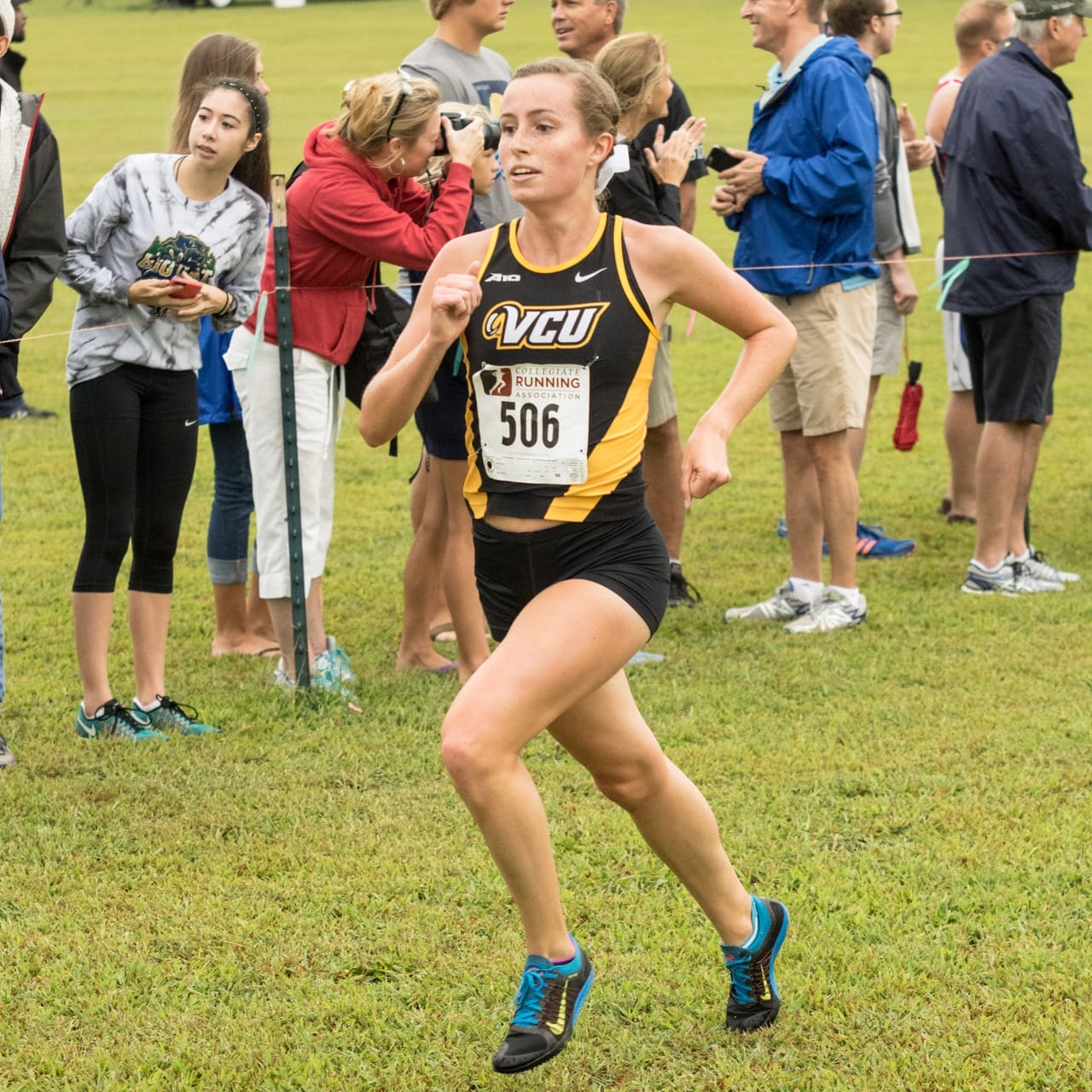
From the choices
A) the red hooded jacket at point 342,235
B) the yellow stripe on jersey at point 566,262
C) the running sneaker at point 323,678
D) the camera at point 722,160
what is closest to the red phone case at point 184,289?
the red hooded jacket at point 342,235

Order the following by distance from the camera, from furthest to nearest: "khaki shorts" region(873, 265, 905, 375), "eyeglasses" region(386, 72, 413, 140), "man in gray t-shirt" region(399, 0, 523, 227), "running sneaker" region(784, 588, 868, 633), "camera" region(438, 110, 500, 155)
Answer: "khaki shorts" region(873, 265, 905, 375) < "running sneaker" region(784, 588, 868, 633) < "man in gray t-shirt" region(399, 0, 523, 227) < "camera" region(438, 110, 500, 155) < "eyeglasses" region(386, 72, 413, 140)

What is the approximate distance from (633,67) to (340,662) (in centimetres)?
265

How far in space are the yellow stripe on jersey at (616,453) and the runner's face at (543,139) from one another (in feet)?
1.27

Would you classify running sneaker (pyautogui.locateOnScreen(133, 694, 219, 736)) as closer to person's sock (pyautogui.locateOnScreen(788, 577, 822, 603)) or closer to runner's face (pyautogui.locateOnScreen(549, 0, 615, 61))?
person's sock (pyautogui.locateOnScreen(788, 577, 822, 603))

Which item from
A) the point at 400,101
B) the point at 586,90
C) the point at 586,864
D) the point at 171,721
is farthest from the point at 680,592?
the point at 586,90

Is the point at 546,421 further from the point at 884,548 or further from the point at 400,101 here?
the point at 884,548

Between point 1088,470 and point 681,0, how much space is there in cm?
6633

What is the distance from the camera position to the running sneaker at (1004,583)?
7.52 meters

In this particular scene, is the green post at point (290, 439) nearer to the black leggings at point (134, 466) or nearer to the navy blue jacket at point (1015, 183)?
the black leggings at point (134, 466)

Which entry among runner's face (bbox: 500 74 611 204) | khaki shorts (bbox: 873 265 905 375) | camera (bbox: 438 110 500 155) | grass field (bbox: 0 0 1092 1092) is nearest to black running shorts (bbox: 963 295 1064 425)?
grass field (bbox: 0 0 1092 1092)

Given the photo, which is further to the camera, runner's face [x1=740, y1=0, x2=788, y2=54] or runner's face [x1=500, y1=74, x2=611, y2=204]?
runner's face [x1=740, y1=0, x2=788, y2=54]

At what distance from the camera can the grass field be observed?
3678 mm

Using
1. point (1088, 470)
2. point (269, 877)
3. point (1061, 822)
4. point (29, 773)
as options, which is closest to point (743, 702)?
point (1061, 822)

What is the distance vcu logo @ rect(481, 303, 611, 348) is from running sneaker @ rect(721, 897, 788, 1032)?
1.33 metres
